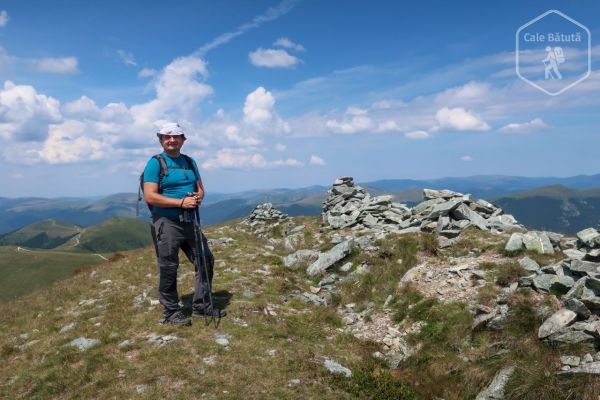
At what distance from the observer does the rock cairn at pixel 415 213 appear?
20.3 metres

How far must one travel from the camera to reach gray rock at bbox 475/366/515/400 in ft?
27.1

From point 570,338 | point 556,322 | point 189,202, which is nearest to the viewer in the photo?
point 570,338

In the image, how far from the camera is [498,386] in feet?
27.4

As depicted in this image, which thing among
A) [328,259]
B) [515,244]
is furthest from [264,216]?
[515,244]

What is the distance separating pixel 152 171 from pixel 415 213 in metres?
17.7

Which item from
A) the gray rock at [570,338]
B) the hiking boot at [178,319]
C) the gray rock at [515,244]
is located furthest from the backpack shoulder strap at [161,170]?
the gray rock at [515,244]

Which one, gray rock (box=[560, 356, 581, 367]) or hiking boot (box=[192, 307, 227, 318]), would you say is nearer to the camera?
gray rock (box=[560, 356, 581, 367])

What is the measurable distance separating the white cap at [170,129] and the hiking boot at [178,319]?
5.42m

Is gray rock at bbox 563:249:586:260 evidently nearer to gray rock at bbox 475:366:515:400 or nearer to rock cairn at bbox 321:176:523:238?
rock cairn at bbox 321:176:523:238

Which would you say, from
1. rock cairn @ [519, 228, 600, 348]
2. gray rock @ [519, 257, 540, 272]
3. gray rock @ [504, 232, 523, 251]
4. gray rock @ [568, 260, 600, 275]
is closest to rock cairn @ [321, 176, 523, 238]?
gray rock @ [504, 232, 523, 251]

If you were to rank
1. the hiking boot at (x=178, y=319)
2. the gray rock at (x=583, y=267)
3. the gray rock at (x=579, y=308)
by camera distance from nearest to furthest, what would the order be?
the gray rock at (x=579, y=308), the gray rock at (x=583, y=267), the hiking boot at (x=178, y=319)

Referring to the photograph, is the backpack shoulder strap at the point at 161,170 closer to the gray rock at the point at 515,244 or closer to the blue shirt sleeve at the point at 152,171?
the blue shirt sleeve at the point at 152,171

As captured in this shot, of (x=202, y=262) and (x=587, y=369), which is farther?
(x=202, y=262)

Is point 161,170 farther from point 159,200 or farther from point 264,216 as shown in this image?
point 264,216
